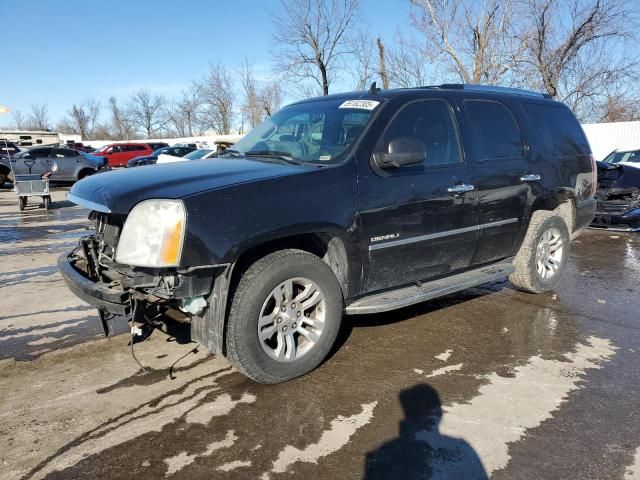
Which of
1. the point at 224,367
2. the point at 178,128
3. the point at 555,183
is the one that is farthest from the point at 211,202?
the point at 178,128

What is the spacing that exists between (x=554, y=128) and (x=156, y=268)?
A: 4435 millimetres

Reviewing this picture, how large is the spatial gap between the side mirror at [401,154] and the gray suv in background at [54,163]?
64.8ft

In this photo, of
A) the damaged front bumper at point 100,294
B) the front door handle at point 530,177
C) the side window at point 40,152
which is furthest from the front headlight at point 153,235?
the side window at point 40,152

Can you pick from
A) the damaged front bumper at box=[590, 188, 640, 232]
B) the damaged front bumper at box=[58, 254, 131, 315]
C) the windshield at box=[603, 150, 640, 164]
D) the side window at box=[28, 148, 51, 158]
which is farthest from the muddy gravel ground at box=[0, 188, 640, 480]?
the side window at box=[28, 148, 51, 158]

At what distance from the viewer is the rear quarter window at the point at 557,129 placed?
4992 millimetres

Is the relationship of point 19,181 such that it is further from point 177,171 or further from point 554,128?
point 554,128

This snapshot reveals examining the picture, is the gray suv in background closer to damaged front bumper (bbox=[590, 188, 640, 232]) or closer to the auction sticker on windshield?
damaged front bumper (bbox=[590, 188, 640, 232])

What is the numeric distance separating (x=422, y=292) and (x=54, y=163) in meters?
20.2

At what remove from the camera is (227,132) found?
58969mm

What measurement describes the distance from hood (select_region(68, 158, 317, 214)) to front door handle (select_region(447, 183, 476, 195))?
4.24 ft

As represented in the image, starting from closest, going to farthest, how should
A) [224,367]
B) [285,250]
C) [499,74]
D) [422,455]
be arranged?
1. [422,455]
2. [285,250]
3. [224,367]
4. [499,74]

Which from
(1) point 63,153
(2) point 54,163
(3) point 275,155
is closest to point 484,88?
(3) point 275,155

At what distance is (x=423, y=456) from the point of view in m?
2.51

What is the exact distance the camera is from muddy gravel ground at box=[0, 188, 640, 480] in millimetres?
2469
